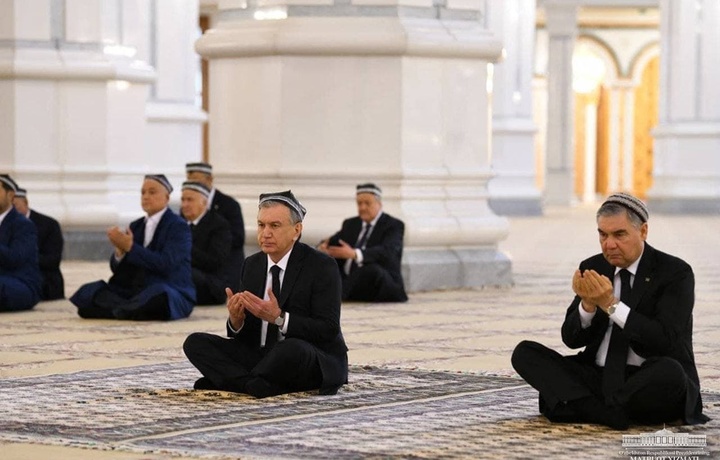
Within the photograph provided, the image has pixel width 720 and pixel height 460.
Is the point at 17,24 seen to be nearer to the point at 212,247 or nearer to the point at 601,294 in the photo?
the point at 212,247

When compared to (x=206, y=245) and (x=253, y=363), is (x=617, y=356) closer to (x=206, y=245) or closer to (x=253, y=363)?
(x=253, y=363)

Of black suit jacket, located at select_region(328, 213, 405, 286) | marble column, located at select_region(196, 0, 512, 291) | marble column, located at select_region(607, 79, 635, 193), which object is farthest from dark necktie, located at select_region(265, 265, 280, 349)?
marble column, located at select_region(607, 79, 635, 193)

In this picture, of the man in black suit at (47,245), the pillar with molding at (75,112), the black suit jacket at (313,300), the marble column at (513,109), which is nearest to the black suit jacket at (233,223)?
the man in black suit at (47,245)

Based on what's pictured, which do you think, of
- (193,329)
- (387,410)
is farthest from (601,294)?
(193,329)

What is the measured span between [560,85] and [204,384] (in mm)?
23072

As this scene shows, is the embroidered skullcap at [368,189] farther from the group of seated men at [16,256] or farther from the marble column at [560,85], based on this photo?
the marble column at [560,85]

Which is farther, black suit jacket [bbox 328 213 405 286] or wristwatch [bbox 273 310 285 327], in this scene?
black suit jacket [bbox 328 213 405 286]

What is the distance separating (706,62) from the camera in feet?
84.4

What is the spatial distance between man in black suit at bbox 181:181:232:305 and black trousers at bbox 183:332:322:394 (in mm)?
3823

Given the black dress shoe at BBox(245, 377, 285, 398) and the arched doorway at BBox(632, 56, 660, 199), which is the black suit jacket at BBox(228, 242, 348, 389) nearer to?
the black dress shoe at BBox(245, 377, 285, 398)

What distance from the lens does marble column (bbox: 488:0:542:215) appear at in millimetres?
23344

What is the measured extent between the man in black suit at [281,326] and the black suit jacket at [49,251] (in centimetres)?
446

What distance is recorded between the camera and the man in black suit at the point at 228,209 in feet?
34.3

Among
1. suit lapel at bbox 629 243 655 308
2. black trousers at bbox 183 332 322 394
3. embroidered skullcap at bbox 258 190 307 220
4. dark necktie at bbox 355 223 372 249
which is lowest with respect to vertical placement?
black trousers at bbox 183 332 322 394
